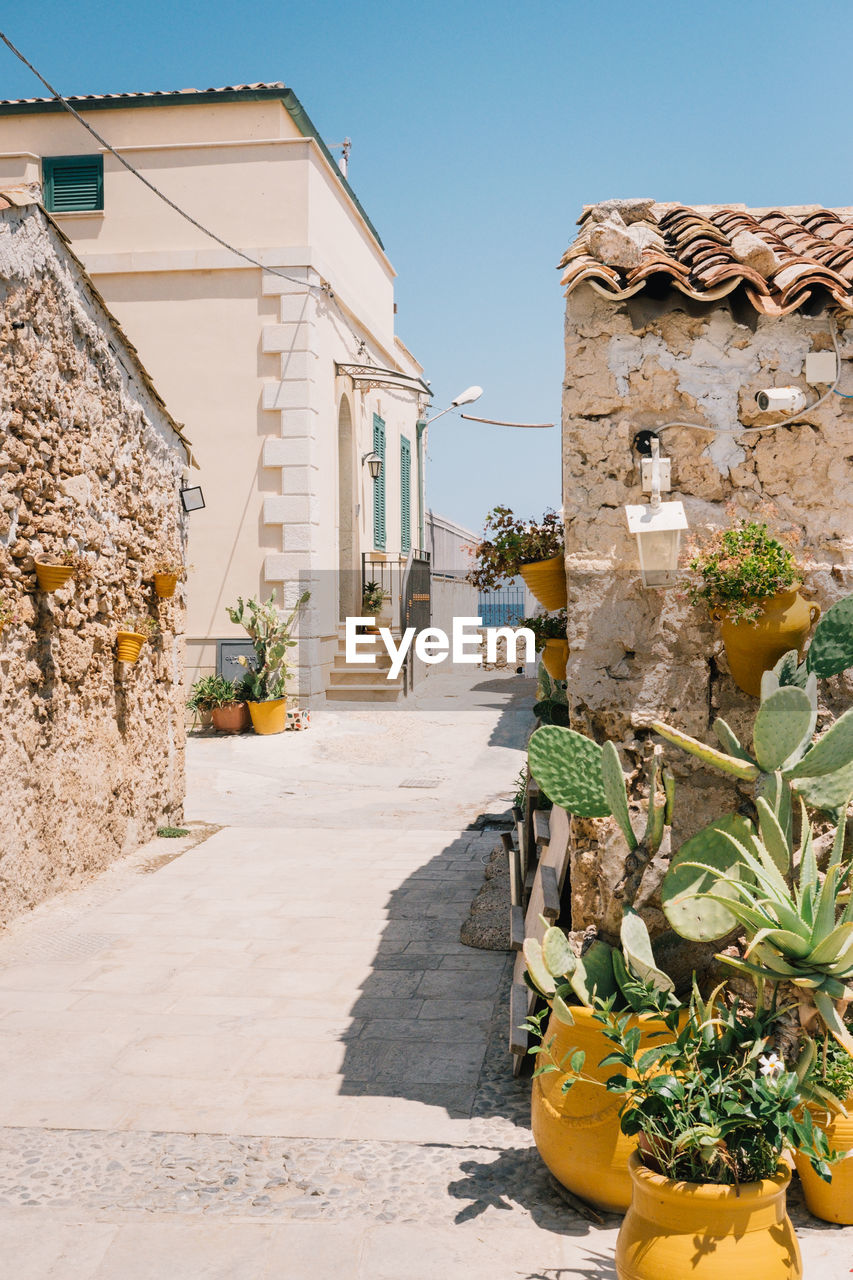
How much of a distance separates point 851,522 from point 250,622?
10492 mm

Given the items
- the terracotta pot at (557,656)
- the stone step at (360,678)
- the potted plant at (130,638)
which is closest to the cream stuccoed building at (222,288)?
the stone step at (360,678)

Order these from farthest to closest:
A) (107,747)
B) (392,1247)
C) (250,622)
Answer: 1. (250,622)
2. (107,747)
3. (392,1247)

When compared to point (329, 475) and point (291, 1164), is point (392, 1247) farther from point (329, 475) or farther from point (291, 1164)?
point (329, 475)

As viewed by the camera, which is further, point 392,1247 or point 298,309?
point 298,309

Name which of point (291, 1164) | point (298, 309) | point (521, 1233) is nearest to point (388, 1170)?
point (291, 1164)

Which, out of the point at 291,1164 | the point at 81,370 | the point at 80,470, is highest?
the point at 81,370

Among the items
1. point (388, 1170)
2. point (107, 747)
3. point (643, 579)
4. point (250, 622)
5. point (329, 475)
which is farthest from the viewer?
point (329, 475)

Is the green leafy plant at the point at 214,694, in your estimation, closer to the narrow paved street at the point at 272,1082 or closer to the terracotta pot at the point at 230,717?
the terracotta pot at the point at 230,717

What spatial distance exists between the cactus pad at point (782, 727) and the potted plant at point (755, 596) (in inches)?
14.2

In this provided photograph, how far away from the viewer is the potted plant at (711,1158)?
8.73 ft

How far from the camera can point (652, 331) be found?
408cm

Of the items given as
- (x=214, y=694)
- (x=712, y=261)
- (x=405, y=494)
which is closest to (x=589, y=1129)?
(x=712, y=261)

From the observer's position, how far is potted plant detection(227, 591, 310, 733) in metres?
13.5

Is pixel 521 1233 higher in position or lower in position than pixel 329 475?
lower
